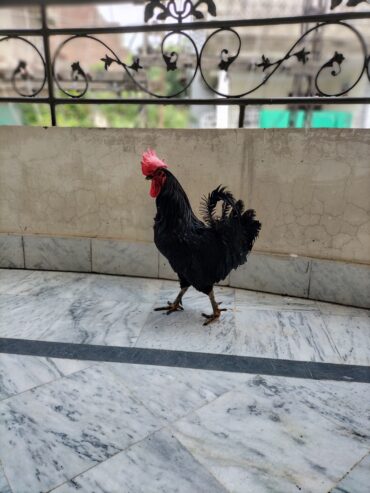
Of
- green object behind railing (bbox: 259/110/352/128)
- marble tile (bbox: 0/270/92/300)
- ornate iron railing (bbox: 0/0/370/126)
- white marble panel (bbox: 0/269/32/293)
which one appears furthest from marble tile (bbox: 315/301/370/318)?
green object behind railing (bbox: 259/110/352/128)

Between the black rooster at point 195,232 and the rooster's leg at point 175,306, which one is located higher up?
the black rooster at point 195,232

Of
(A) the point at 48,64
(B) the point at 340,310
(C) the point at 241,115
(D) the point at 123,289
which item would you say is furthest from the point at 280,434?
(A) the point at 48,64

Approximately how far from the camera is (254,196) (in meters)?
3.13

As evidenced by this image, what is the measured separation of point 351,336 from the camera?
8.37 ft

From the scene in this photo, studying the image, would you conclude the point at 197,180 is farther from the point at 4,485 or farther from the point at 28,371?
the point at 4,485

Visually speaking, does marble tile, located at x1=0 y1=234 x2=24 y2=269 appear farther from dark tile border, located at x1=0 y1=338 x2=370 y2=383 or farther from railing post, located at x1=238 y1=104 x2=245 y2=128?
railing post, located at x1=238 y1=104 x2=245 y2=128

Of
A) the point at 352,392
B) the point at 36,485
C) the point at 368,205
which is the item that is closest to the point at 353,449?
the point at 352,392

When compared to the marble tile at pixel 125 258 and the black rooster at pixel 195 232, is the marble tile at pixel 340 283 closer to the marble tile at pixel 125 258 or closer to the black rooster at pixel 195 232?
the black rooster at pixel 195 232

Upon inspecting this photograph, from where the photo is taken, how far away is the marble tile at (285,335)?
232 centimetres

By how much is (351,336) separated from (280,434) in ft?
3.84

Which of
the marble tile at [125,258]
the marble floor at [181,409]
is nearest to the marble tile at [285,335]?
the marble floor at [181,409]

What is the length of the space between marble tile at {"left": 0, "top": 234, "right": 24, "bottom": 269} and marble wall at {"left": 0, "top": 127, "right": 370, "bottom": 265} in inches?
1.9

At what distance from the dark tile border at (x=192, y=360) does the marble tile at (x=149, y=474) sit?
0.65m

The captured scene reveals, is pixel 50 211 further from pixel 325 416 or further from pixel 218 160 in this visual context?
pixel 325 416
